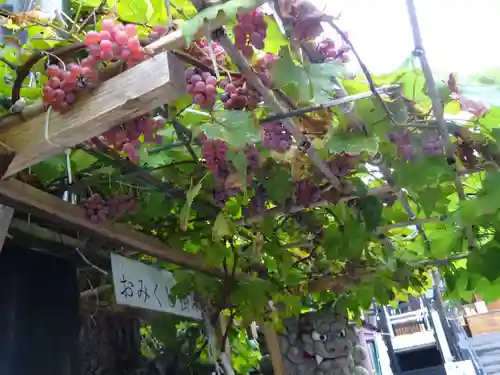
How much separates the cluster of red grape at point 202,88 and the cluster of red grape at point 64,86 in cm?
13

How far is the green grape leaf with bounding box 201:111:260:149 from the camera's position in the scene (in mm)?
808

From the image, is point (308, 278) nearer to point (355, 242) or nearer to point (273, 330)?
point (273, 330)

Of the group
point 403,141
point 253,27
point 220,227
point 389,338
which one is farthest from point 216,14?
point 389,338

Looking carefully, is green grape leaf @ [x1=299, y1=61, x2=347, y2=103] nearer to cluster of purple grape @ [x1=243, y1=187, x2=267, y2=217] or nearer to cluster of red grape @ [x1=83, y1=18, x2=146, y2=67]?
cluster of red grape @ [x1=83, y1=18, x2=146, y2=67]

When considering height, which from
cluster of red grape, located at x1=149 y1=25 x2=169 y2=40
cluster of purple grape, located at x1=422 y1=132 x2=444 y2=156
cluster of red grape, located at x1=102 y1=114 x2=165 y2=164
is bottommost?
cluster of purple grape, located at x1=422 y1=132 x2=444 y2=156

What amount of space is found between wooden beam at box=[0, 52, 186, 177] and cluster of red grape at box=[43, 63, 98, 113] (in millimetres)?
13

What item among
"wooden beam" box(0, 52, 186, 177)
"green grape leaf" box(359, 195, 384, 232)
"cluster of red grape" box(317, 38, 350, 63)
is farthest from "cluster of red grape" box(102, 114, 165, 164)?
"green grape leaf" box(359, 195, 384, 232)

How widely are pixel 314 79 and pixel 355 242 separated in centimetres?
76

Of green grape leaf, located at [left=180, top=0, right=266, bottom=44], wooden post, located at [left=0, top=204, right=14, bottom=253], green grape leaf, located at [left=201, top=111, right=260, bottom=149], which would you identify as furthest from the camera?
wooden post, located at [left=0, top=204, right=14, bottom=253]

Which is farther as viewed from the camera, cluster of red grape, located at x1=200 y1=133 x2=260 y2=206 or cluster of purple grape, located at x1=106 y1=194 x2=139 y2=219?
cluster of purple grape, located at x1=106 y1=194 x2=139 y2=219

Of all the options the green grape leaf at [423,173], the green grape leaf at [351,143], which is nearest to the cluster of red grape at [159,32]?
the green grape leaf at [351,143]

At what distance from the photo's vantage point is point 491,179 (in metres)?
1.08

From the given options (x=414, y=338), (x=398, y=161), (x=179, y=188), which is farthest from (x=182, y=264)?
(x=414, y=338)

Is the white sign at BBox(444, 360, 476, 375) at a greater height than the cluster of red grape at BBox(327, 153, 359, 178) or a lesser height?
lesser
